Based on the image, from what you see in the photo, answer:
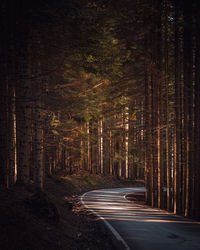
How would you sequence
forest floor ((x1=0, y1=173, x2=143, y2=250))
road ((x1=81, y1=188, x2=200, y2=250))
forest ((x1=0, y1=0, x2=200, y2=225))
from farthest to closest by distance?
forest ((x1=0, y1=0, x2=200, y2=225)) → road ((x1=81, y1=188, x2=200, y2=250)) → forest floor ((x1=0, y1=173, x2=143, y2=250))

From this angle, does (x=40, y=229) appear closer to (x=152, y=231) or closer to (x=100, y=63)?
(x=152, y=231)

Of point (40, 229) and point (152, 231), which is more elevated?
Answer: point (40, 229)

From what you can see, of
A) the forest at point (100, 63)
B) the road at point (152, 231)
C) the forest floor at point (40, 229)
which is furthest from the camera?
the forest at point (100, 63)

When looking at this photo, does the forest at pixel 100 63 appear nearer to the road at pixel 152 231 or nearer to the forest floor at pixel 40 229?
the road at pixel 152 231

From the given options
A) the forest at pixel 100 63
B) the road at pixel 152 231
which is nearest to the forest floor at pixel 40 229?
the road at pixel 152 231

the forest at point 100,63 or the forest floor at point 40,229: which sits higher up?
the forest at point 100,63

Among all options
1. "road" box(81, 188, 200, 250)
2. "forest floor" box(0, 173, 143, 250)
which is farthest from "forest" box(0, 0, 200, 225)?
"forest floor" box(0, 173, 143, 250)

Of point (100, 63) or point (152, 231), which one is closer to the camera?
point (152, 231)

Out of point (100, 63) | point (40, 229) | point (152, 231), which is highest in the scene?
point (100, 63)

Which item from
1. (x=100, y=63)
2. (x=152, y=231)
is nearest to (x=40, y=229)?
(x=152, y=231)

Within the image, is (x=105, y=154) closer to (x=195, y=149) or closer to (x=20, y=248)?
(x=195, y=149)

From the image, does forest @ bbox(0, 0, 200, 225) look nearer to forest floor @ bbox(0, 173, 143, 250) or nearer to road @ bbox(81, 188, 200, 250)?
road @ bbox(81, 188, 200, 250)

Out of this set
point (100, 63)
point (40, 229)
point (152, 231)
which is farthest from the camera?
point (100, 63)

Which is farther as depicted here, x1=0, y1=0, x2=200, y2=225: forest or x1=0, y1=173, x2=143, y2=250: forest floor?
x1=0, y1=0, x2=200, y2=225: forest
